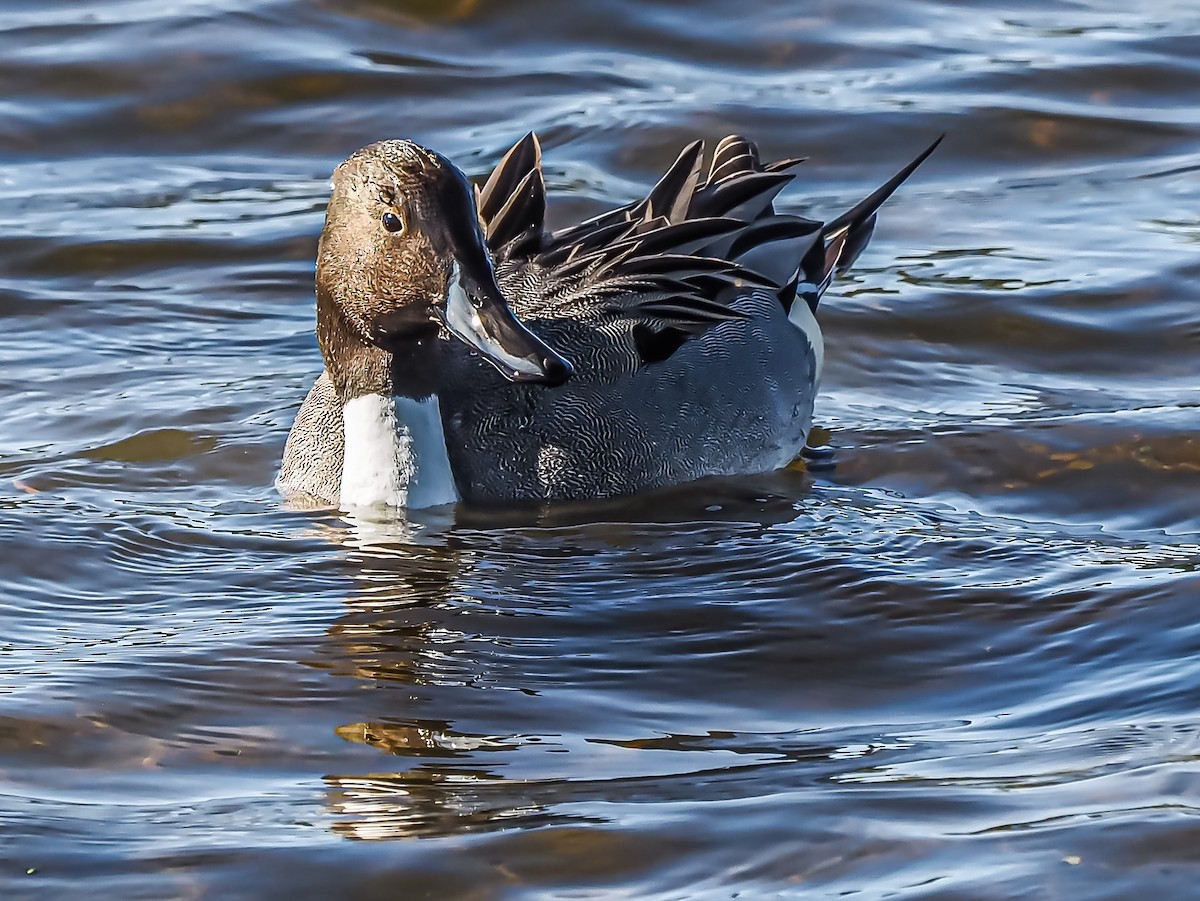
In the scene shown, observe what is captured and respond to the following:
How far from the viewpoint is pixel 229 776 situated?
14.7 feet

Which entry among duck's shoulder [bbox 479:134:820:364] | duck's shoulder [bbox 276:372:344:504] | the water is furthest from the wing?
duck's shoulder [bbox 276:372:344:504]

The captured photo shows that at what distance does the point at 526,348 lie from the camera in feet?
19.4

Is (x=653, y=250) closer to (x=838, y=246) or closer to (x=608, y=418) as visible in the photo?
(x=608, y=418)

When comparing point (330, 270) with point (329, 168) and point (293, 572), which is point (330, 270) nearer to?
point (293, 572)

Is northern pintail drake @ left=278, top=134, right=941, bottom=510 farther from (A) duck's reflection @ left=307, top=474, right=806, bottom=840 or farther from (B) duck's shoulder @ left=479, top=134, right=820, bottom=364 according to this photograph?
(A) duck's reflection @ left=307, top=474, right=806, bottom=840

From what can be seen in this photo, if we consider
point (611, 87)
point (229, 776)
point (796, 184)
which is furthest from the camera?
point (611, 87)

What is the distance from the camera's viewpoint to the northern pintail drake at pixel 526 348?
605cm

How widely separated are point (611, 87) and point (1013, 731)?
279 inches

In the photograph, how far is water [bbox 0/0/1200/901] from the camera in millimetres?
4090

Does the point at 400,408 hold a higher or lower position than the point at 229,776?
higher

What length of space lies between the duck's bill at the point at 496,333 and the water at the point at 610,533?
1.91 feet

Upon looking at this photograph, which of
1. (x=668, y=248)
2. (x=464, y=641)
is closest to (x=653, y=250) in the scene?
(x=668, y=248)

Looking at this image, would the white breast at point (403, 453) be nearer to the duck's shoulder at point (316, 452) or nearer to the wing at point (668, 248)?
the duck's shoulder at point (316, 452)

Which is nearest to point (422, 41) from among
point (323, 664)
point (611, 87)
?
point (611, 87)
